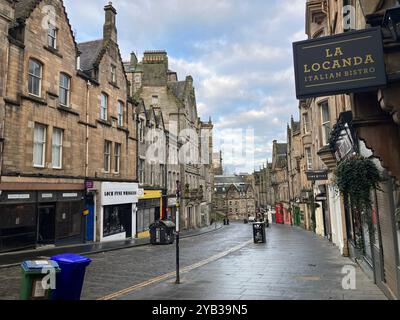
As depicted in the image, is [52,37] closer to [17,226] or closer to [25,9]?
[25,9]

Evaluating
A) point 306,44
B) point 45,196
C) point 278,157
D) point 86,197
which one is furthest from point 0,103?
point 278,157

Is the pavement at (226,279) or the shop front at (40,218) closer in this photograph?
the pavement at (226,279)

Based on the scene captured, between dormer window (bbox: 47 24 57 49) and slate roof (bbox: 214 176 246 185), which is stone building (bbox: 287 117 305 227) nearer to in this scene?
dormer window (bbox: 47 24 57 49)

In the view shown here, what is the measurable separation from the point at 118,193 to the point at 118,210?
5.17 feet

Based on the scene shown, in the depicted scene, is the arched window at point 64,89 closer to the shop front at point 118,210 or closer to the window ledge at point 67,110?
the window ledge at point 67,110

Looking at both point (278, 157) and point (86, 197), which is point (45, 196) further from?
point (278, 157)

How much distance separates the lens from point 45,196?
60.3ft

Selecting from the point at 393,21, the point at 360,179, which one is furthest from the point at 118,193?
the point at 393,21

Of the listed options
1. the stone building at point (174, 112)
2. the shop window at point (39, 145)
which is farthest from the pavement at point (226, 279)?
the stone building at point (174, 112)

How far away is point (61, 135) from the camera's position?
20.4m

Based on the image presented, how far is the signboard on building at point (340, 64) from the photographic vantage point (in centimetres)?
501

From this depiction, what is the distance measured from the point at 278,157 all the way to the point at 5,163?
58919 mm

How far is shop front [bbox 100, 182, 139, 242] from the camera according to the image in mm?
23938
